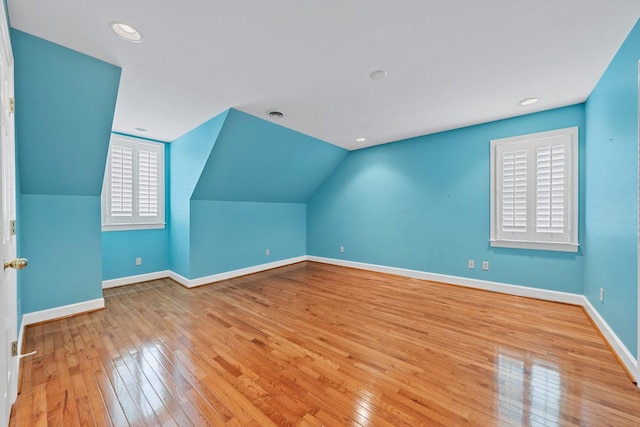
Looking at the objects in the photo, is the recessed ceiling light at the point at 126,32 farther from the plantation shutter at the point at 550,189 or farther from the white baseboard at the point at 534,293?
the plantation shutter at the point at 550,189

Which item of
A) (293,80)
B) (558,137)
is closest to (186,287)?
(293,80)

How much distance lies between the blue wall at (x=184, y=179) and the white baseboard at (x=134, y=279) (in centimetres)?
20

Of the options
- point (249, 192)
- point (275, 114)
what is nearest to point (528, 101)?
point (275, 114)

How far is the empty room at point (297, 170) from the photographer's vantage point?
5.31ft

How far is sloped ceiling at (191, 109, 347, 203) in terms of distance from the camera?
11.5 feet

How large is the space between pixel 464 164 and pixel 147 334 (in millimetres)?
4491

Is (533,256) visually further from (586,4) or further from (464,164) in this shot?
(586,4)

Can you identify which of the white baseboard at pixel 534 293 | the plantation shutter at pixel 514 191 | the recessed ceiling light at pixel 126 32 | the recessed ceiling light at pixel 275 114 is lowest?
the white baseboard at pixel 534 293

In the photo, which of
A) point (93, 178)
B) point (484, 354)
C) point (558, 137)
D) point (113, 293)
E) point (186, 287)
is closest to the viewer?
point (484, 354)

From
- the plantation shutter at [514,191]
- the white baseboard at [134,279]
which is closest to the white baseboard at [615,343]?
the plantation shutter at [514,191]

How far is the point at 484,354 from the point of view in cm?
211

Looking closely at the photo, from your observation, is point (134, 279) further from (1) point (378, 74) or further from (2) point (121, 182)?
(1) point (378, 74)

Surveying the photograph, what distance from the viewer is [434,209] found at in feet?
13.7

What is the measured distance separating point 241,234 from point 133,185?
180cm
